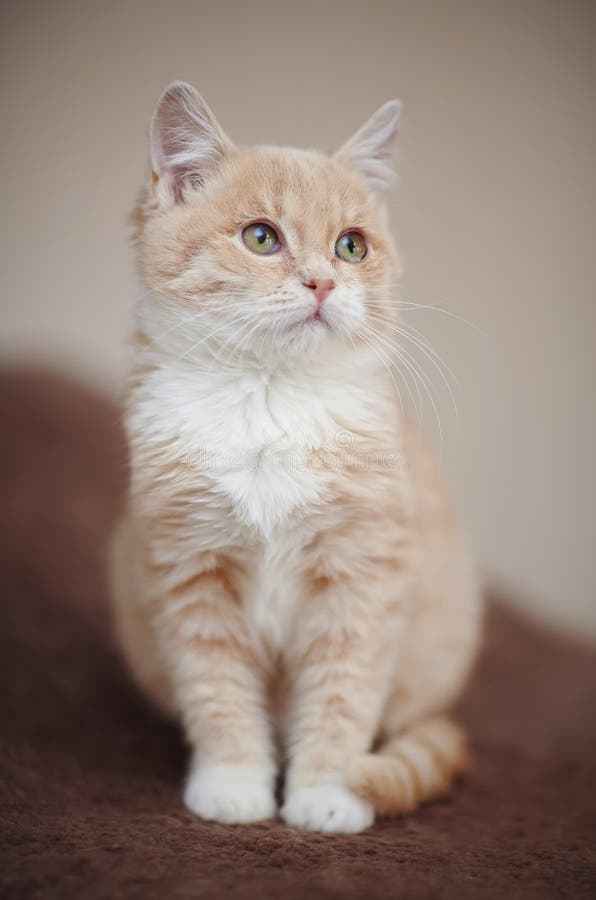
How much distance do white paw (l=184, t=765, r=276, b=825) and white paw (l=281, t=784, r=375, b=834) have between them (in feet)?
0.15

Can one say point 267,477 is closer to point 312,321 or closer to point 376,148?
point 312,321

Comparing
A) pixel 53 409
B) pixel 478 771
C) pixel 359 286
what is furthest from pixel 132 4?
pixel 478 771

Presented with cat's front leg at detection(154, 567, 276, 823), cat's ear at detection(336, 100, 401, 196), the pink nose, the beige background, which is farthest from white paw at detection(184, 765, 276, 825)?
the beige background

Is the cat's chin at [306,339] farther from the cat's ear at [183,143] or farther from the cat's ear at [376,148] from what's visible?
the cat's ear at [376,148]

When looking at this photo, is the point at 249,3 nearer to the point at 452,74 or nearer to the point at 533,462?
the point at 452,74

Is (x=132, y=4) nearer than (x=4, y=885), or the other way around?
(x=4, y=885)

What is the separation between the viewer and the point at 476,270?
264cm

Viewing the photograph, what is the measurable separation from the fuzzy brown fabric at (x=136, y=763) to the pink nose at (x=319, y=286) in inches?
33.3

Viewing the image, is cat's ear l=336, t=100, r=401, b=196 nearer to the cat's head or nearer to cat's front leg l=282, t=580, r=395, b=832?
the cat's head

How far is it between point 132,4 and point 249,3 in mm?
349

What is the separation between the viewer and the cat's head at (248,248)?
1296 mm

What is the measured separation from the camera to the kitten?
1.32 m

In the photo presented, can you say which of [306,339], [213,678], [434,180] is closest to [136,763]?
[213,678]

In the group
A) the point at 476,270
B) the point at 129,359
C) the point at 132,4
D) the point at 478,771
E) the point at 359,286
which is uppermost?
the point at 132,4
